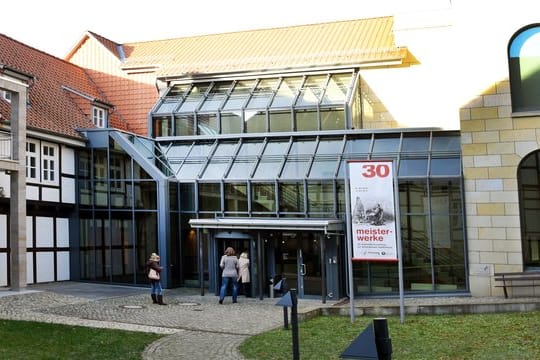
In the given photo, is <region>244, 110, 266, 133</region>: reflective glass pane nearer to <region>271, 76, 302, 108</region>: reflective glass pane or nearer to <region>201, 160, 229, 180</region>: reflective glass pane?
<region>271, 76, 302, 108</region>: reflective glass pane

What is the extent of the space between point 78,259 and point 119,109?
7733 millimetres

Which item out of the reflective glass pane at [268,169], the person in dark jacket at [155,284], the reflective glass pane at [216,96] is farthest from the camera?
the reflective glass pane at [216,96]

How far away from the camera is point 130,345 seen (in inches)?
421

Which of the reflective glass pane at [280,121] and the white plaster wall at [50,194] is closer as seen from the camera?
the white plaster wall at [50,194]

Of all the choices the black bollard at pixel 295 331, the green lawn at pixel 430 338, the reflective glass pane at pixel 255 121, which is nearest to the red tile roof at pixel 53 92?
the reflective glass pane at pixel 255 121

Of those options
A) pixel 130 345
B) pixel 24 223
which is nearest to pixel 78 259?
pixel 24 223

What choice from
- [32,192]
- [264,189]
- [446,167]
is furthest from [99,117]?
[446,167]

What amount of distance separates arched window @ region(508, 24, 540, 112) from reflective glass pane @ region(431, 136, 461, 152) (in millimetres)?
2260

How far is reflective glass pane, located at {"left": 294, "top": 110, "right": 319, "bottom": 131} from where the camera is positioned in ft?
73.6

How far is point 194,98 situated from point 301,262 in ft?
32.2

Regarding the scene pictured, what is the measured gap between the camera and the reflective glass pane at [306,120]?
2244 cm

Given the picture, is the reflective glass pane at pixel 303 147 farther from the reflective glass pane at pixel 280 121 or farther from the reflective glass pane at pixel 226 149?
the reflective glass pane at pixel 226 149

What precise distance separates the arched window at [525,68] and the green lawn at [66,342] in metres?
12.2

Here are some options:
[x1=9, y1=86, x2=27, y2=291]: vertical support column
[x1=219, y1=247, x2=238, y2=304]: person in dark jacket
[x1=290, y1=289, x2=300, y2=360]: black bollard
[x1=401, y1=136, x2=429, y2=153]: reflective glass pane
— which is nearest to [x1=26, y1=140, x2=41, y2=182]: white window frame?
[x1=9, y1=86, x2=27, y2=291]: vertical support column
